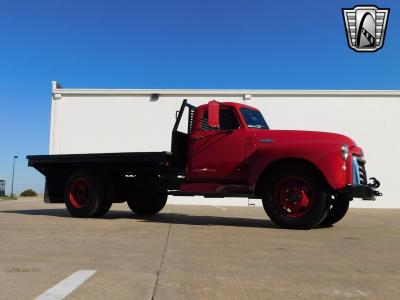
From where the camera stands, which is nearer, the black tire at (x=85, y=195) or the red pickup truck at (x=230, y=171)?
the red pickup truck at (x=230, y=171)

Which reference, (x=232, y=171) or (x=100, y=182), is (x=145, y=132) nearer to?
(x=100, y=182)

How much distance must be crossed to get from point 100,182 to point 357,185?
17.4 feet

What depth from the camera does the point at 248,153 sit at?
911 cm

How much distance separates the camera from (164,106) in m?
22.5

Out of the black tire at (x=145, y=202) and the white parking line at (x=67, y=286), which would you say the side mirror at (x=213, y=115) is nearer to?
the black tire at (x=145, y=202)

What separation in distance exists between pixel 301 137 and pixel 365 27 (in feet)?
21.3

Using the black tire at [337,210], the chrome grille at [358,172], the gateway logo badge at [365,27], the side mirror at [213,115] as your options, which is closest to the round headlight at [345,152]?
the chrome grille at [358,172]

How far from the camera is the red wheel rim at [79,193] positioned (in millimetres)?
10812

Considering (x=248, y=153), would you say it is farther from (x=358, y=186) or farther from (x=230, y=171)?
(x=358, y=186)

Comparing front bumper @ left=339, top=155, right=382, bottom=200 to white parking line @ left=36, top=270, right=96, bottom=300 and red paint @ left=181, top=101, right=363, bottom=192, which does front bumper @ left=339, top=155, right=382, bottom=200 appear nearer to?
red paint @ left=181, top=101, right=363, bottom=192

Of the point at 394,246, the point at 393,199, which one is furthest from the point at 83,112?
the point at 394,246

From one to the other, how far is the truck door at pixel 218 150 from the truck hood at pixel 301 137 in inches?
18.0

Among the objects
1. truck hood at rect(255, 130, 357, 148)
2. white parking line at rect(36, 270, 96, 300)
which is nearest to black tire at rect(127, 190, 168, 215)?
truck hood at rect(255, 130, 357, 148)

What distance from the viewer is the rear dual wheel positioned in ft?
34.3
